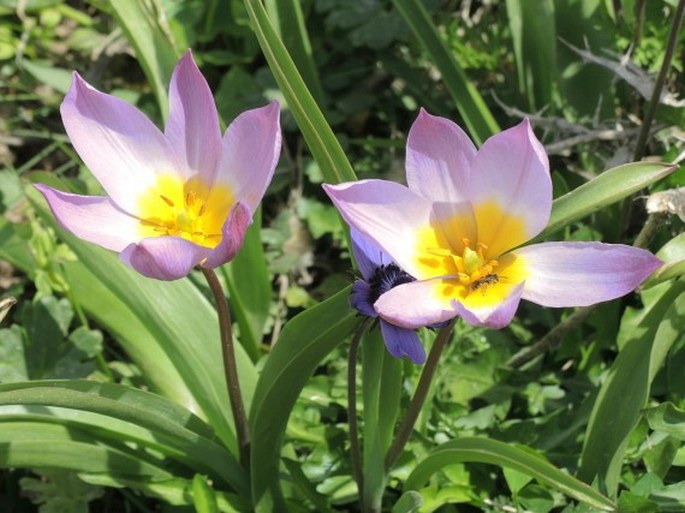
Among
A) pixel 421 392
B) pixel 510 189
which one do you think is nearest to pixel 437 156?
pixel 510 189

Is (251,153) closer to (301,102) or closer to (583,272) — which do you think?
(301,102)

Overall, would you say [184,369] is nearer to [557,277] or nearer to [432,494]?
[432,494]

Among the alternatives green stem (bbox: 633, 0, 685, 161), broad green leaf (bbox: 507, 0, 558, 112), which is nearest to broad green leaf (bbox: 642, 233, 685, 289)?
green stem (bbox: 633, 0, 685, 161)

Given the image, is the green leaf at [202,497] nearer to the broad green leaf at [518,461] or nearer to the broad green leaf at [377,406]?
the broad green leaf at [377,406]

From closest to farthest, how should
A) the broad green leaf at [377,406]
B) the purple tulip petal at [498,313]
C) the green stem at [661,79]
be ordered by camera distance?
the purple tulip petal at [498,313]
the broad green leaf at [377,406]
the green stem at [661,79]

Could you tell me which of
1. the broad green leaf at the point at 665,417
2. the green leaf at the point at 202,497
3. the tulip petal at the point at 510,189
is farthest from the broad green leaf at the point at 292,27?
the broad green leaf at the point at 665,417

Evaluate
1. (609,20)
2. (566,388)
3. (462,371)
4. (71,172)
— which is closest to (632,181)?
(462,371)
